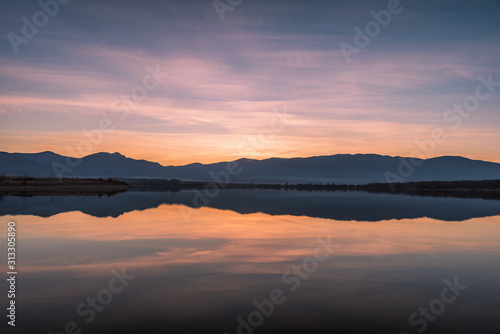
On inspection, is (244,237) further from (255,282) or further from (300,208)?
(300,208)

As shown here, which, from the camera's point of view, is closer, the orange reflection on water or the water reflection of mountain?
the orange reflection on water

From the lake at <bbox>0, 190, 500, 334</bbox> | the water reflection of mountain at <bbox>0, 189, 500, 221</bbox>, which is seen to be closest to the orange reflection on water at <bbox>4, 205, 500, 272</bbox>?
the lake at <bbox>0, 190, 500, 334</bbox>

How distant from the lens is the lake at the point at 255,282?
8.24m

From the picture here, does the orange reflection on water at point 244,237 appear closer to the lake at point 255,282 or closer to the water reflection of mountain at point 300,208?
the lake at point 255,282

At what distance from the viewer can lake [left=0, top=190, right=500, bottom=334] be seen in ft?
27.0

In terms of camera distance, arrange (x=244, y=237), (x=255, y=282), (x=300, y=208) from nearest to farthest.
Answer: (x=255, y=282) < (x=244, y=237) < (x=300, y=208)

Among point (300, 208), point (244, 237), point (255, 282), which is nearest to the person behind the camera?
point (255, 282)

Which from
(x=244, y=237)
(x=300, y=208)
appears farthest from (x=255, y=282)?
(x=300, y=208)

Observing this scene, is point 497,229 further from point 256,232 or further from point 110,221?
point 110,221

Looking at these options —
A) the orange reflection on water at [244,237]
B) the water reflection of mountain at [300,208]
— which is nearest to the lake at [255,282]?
the orange reflection on water at [244,237]

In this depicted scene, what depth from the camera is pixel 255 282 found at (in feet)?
36.4

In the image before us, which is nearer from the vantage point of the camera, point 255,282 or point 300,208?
point 255,282

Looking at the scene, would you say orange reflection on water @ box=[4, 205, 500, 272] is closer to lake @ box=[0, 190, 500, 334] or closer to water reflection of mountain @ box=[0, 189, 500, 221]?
lake @ box=[0, 190, 500, 334]

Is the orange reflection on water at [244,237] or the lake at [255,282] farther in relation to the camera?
the orange reflection on water at [244,237]
